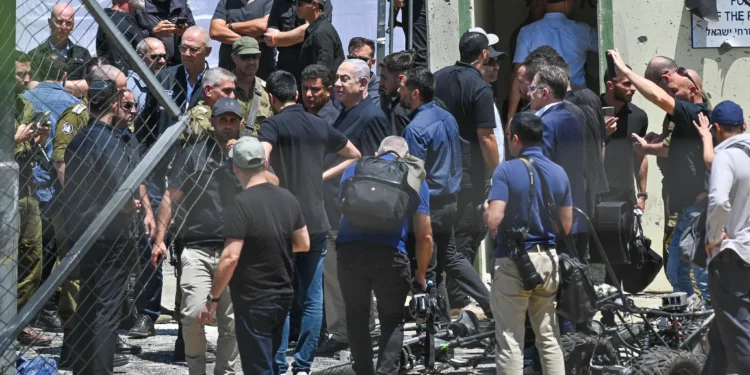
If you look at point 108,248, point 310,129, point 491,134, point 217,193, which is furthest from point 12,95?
point 491,134

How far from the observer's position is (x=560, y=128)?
7965mm

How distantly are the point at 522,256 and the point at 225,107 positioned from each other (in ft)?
6.34

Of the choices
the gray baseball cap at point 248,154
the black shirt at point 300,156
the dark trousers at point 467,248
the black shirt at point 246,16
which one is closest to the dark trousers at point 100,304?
the gray baseball cap at point 248,154

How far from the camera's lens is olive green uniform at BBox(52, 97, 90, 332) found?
7.70 meters

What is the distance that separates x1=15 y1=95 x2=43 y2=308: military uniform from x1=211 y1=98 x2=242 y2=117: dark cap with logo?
1.11m

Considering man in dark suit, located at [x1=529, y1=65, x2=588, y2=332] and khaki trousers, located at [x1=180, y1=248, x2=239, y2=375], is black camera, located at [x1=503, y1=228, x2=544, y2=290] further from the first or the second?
khaki trousers, located at [x1=180, y1=248, x2=239, y2=375]

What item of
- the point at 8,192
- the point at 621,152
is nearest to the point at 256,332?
the point at 8,192

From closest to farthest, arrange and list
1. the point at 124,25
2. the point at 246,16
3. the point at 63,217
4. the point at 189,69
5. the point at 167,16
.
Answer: the point at 63,217 → the point at 189,69 → the point at 124,25 → the point at 246,16 → the point at 167,16

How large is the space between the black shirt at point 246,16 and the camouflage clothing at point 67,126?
190cm

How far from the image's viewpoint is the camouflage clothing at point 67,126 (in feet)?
27.7

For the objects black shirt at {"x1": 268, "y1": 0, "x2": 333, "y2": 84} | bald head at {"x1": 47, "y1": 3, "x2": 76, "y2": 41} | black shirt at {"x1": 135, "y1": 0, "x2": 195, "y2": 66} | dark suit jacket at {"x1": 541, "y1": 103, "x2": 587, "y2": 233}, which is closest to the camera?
dark suit jacket at {"x1": 541, "y1": 103, "x2": 587, "y2": 233}

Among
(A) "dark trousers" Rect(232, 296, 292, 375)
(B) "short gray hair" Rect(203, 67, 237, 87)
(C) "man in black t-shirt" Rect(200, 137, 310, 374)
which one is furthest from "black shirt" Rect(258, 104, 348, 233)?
(A) "dark trousers" Rect(232, 296, 292, 375)

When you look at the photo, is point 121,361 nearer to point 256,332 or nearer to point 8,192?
point 256,332

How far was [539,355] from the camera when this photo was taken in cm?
740
